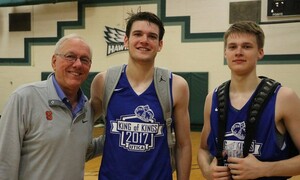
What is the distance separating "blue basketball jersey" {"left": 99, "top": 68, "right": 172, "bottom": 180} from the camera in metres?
2.04

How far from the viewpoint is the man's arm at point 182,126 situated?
213 centimetres

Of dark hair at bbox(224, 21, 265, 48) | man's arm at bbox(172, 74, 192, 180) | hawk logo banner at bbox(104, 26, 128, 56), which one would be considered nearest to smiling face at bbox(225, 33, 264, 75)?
dark hair at bbox(224, 21, 265, 48)

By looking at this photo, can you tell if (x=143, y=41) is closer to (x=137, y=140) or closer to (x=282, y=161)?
(x=137, y=140)

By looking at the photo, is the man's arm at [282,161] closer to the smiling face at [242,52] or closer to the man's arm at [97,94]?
the smiling face at [242,52]

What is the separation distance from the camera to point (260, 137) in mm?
1771

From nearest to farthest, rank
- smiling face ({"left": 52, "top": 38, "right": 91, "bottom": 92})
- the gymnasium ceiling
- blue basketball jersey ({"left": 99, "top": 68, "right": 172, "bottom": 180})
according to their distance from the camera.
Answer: smiling face ({"left": 52, "top": 38, "right": 91, "bottom": 92}) < blue basketball jersey ({"left": 99, "top": 68, "right": 172, "bottom": 180}) < the gymnasium ceiling

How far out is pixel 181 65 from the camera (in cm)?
833

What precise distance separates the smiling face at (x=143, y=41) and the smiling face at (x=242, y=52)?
18.8 inches

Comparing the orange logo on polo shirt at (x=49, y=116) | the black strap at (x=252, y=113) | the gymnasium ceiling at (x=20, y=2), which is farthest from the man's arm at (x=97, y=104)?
the gymnasium ceiling at (x=20, y=2)

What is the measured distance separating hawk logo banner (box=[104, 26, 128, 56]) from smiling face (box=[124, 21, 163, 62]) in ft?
22.3

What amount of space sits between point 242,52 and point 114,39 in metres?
7.41

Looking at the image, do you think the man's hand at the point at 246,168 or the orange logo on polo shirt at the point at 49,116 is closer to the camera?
the man's hand at the point at 246,168

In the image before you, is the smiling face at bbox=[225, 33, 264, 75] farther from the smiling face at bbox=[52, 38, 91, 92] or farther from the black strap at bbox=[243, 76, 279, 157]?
the smiling face at bbox=[52, 38, 91, 92]

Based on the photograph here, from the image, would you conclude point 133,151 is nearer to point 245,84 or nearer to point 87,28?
point 245,84
